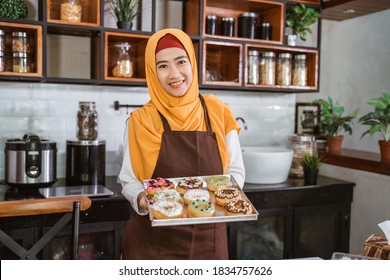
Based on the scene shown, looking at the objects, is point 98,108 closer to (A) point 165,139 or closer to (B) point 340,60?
(A) point 165,139

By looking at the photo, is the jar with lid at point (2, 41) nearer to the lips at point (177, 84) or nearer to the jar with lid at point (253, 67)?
the lips at point (177, 84)

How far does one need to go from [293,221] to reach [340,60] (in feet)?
5.58

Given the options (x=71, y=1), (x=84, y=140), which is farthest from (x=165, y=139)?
(x=71, y=1)

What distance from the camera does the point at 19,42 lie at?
2371 mm

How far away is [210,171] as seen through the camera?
1.74 m

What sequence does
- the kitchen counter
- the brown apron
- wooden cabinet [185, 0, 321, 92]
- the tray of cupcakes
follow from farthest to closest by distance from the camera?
1. wooden cabinet [185, 0, 321, 92]
2. the kitchen counter
3. the brown apron
4. the tray of cupcakes

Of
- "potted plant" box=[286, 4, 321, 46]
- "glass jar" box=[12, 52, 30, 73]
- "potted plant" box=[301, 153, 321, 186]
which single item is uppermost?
"potted plant" box=[286, 4, 321, 46]

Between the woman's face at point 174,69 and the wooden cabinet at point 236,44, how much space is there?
1088mm

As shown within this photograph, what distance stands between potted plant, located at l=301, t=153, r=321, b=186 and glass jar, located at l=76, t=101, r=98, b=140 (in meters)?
1.26

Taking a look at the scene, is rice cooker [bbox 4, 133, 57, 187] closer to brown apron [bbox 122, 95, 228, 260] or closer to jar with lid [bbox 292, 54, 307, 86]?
brown apron [bbox 122, 95, 228, 260]

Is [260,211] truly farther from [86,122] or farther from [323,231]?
[86,122]

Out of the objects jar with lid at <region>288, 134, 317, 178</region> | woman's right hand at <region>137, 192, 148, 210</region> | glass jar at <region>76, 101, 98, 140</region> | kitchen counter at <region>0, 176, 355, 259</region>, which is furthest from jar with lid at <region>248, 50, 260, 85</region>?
woman's right hand at <region>137, 192, 148, 210</region>

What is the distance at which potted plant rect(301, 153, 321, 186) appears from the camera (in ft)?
9.12

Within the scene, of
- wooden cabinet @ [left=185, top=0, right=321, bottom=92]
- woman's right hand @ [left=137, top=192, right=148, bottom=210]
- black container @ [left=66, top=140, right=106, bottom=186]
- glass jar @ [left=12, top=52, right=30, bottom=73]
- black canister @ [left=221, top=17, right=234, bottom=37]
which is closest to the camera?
woman's right hand @ [left=137, top=192, right=148, bottom=210]
